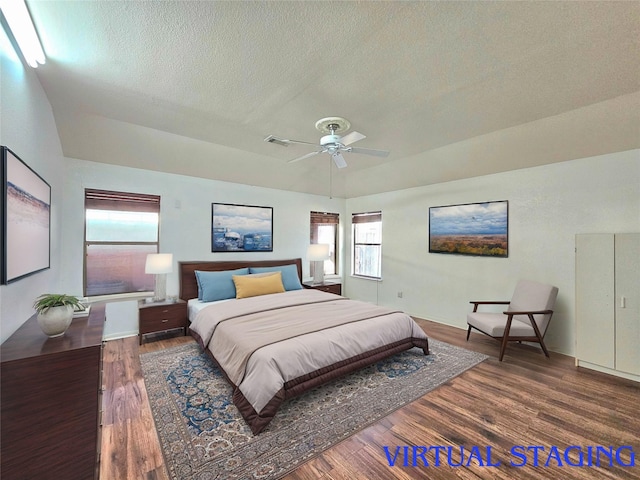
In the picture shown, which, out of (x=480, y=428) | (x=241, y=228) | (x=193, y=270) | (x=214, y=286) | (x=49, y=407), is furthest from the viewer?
(x=241, y=228)

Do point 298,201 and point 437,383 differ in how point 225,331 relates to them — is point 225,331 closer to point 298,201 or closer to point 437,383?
point 437,383

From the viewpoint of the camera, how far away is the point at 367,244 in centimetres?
625

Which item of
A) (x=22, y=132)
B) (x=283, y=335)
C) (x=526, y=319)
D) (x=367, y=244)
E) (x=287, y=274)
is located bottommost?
(x=526, y=319)

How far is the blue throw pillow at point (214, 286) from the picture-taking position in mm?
4082

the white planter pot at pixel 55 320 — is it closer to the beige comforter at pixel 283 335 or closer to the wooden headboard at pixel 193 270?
the beige comforter at pixel 283 335

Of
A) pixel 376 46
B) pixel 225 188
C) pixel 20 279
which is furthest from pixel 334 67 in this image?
pixel 225 188

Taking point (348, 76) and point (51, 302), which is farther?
point (348, 76)

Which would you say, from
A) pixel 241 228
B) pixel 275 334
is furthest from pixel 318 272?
pixel 275 334

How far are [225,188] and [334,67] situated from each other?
3328 mm

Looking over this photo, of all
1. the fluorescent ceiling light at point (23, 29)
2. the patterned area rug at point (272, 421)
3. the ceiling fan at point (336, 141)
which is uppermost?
the fluorescent ceiling light at point (23, 29)

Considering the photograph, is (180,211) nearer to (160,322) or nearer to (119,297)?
(119,297)

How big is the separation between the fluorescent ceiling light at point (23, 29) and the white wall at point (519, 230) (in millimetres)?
4973

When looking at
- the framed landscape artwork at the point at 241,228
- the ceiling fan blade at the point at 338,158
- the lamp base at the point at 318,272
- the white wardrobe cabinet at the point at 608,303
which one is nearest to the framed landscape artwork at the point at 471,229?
the white wardrobe cabinet at the point at 608,303

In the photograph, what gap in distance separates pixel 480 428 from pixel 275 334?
1807 mm
